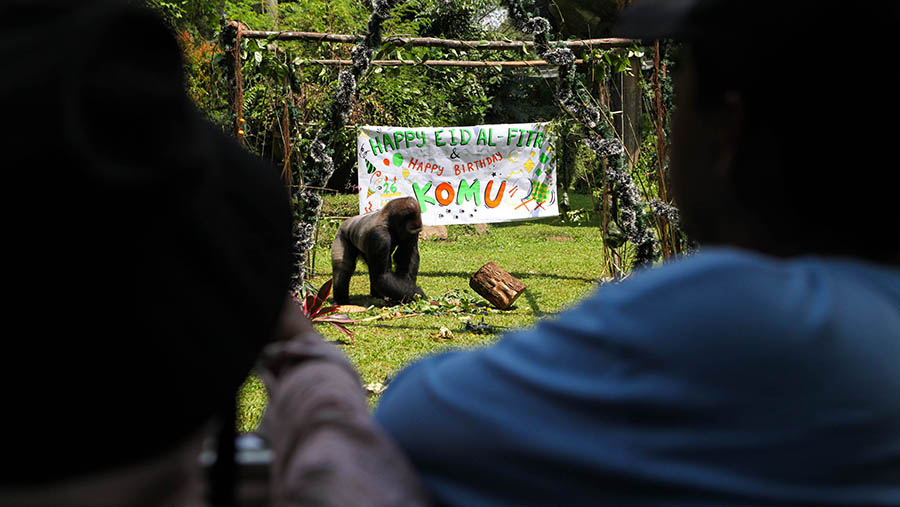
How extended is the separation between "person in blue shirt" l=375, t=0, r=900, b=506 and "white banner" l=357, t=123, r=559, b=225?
7636mm

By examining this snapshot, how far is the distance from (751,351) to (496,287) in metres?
6.88

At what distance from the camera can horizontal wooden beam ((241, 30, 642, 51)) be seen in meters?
6.45

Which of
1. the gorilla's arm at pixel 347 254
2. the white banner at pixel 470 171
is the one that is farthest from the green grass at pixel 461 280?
the white banner at pixel 470 171

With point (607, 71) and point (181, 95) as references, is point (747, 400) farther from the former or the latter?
point (607, 71)

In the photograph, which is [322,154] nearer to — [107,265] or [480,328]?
[480,328]

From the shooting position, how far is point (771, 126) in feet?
2.85

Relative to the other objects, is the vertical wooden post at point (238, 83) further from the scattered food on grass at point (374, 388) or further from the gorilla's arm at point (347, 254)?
the scattered food on grass at point (374, 388)

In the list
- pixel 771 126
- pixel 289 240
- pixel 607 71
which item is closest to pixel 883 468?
pixel 771 126

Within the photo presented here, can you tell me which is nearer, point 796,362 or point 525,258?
point 796,362

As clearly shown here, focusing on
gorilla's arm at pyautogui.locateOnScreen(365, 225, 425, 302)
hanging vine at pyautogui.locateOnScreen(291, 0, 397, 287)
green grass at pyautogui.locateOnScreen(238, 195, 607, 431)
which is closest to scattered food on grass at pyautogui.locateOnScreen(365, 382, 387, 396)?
green grass at pyautogui.locateOnScreen(238, 195, 607, 431)

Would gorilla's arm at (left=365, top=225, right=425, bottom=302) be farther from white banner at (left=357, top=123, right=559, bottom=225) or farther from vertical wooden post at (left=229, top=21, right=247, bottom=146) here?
vertical wooden post at (left=229, top=21, right=247, bottom=146)

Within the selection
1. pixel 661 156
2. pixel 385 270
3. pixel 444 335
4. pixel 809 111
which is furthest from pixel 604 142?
pixel 809 111

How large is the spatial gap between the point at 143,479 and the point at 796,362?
2.06 ft

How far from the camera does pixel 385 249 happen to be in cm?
786
